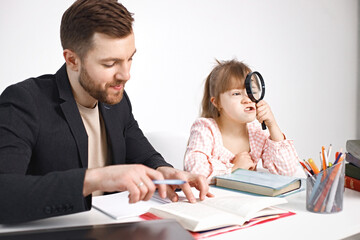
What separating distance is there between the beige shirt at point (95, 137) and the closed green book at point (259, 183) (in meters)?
0.49

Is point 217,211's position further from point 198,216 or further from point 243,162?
point 243,162

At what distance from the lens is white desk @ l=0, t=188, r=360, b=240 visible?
0.93 metres

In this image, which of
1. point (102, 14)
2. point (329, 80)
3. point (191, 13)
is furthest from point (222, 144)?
point (329, 80)

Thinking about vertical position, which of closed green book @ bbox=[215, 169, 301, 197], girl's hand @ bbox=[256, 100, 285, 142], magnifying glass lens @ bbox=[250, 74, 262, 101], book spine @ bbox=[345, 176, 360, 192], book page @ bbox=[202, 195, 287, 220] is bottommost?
book spine @ bbox=[345, 176, 360, 192]

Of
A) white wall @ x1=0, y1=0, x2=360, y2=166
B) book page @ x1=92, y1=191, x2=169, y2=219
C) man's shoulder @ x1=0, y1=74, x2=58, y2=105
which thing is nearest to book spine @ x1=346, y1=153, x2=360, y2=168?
book page @ x1=92, y1=191, x2=169, y2=219

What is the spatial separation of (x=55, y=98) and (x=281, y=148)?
35.9 inches

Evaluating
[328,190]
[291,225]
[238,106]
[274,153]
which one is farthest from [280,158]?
[291,225]

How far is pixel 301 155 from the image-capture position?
147 inches

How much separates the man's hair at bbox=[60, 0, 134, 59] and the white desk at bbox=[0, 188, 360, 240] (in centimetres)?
59

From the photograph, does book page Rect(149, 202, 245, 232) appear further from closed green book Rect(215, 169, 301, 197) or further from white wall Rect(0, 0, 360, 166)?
white wall Rect(0, 0, 360, 166)

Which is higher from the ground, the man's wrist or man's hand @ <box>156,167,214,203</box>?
the man's wrist

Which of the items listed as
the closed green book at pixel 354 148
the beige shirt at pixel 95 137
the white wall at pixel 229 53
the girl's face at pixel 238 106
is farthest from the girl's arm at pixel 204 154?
the white wall at pixel 229 53

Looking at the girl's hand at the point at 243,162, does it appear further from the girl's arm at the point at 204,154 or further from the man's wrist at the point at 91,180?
the man's wrist at the point at 91,180

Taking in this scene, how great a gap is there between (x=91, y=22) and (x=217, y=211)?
78cm
